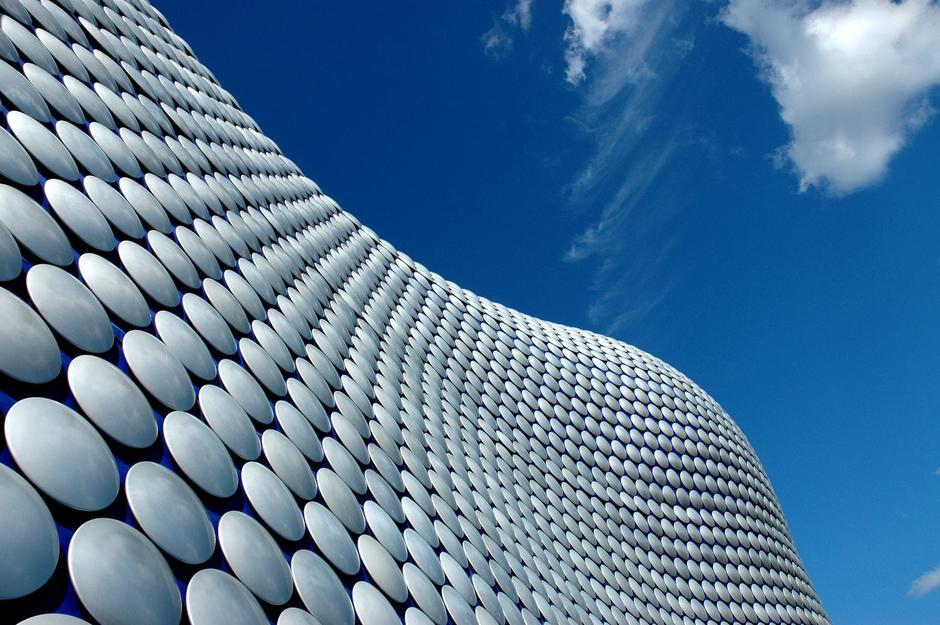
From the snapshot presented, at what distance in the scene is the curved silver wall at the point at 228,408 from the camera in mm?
4168

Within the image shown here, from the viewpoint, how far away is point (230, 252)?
9.47m

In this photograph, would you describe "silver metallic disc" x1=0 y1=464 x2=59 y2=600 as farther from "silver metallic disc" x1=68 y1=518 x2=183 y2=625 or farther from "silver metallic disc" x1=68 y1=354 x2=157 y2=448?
"silver metallic disc" x1=68 y1=354 x2=157 y2=448

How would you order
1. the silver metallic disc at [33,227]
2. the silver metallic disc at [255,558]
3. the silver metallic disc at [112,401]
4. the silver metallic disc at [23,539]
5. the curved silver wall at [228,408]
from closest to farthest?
the silver metallic disc at [23,539] < the curved silver wall at [228,408] < the silver metallic disc at [112,401] < the silver metallic disc at [255,558] < the silver metallic disc at [33,227]

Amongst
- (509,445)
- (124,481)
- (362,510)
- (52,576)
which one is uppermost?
(509,445)

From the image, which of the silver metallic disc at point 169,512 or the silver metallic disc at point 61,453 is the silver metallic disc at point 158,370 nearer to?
the silver metallic disc at point 169,512

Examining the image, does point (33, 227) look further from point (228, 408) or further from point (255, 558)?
point (255, 558)

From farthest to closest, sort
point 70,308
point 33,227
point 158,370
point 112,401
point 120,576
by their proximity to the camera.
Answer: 1. point 158,370
2. point 33,227
3. point 70,308
4. point 112,401
5. point 120,576

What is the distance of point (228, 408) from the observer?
6.43 m

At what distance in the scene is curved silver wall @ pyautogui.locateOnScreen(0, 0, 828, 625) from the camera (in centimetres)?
417

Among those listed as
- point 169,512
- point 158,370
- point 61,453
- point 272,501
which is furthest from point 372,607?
point 61,453

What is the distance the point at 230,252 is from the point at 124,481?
5.50 m

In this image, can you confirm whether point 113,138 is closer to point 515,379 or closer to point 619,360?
point 515,379

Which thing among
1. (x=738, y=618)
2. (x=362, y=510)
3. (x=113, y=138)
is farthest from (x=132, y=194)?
(x=738, y=618)

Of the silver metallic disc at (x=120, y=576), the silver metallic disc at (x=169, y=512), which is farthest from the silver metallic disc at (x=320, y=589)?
the silver metallic disc at (x=120, y=576)
